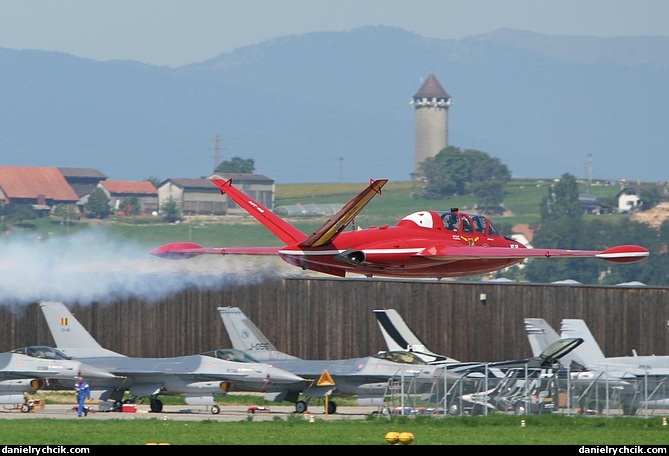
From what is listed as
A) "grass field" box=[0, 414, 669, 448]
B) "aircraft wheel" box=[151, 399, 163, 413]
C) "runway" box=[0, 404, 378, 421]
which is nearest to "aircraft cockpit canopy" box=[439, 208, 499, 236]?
"grass field" box=[0, 414, 669, 448]

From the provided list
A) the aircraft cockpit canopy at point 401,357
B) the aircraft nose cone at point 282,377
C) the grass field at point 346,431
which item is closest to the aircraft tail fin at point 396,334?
the aircraft cockpit canopy at point 401,357

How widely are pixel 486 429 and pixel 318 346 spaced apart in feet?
83.0

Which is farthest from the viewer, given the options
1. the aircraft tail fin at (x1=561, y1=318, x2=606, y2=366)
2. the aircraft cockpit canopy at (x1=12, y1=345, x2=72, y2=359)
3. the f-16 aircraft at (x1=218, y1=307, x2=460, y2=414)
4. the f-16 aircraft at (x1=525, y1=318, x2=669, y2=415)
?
the aircraft cockpit canopy at (x1=12, y1=345, x2=72, y2=359)

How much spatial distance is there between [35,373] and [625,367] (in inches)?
925

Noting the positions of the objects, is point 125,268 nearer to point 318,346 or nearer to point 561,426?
point 318,346

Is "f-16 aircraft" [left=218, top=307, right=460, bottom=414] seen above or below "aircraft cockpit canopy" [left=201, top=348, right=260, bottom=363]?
below

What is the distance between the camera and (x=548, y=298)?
205 ft

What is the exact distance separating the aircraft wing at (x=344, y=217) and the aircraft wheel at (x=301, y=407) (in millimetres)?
16402

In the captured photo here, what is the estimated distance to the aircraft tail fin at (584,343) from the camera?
2066 inches

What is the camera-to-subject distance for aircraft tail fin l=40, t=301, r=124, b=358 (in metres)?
56.1

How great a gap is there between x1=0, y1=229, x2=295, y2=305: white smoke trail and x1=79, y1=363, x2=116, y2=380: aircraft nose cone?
315cm

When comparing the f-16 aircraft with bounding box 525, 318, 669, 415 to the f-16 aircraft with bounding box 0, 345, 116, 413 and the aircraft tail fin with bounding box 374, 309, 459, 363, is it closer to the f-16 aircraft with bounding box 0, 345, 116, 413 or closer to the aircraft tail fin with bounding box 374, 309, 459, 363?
the aircraft tail fin with bounding box 374, 309, 459, 363

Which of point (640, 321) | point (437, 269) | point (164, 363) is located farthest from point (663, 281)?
point (437, 269)

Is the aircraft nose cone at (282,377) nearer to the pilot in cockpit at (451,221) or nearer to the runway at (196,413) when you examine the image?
the runway at (196,413)
